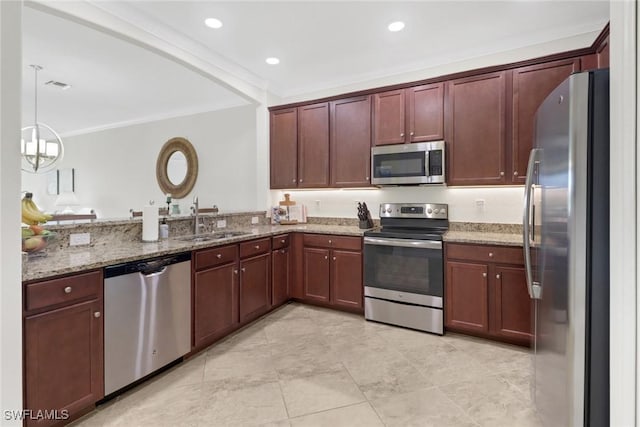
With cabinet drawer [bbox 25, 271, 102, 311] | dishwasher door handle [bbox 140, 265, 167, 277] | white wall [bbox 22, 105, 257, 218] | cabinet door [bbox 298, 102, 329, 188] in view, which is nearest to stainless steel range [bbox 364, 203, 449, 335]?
cabinet door [bbox 298, 102, 329, 188]

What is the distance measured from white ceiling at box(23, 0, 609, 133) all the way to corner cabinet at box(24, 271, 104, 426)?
83.9 inches

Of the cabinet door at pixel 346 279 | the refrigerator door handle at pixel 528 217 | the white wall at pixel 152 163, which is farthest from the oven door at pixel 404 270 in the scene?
the white wall at pixel 152 163

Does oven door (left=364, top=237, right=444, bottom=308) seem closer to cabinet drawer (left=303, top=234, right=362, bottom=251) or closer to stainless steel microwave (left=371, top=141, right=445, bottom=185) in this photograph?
cabinet drawer (left=303, top=234, right=362, bottom=251)

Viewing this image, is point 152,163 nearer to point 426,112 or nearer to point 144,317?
point 144,317

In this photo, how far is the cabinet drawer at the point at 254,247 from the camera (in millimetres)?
2977

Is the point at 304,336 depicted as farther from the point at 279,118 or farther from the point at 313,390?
the point at 279,118

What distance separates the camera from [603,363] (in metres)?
1.13

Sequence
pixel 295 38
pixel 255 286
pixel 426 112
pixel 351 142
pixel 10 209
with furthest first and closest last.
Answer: pixel 351 142, pixel 426 112, pixel 255 286, pixel 295 38, pixel 10 209

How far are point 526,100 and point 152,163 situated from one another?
5.65 m

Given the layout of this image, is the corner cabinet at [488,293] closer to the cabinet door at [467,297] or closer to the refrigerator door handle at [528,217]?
the cabinet door at [467,297]

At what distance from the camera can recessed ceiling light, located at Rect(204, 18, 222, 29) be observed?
104 inches

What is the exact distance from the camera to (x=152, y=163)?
5637 mm

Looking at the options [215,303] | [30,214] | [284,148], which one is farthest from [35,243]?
[284,148]

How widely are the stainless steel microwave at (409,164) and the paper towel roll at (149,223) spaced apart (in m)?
2.21
